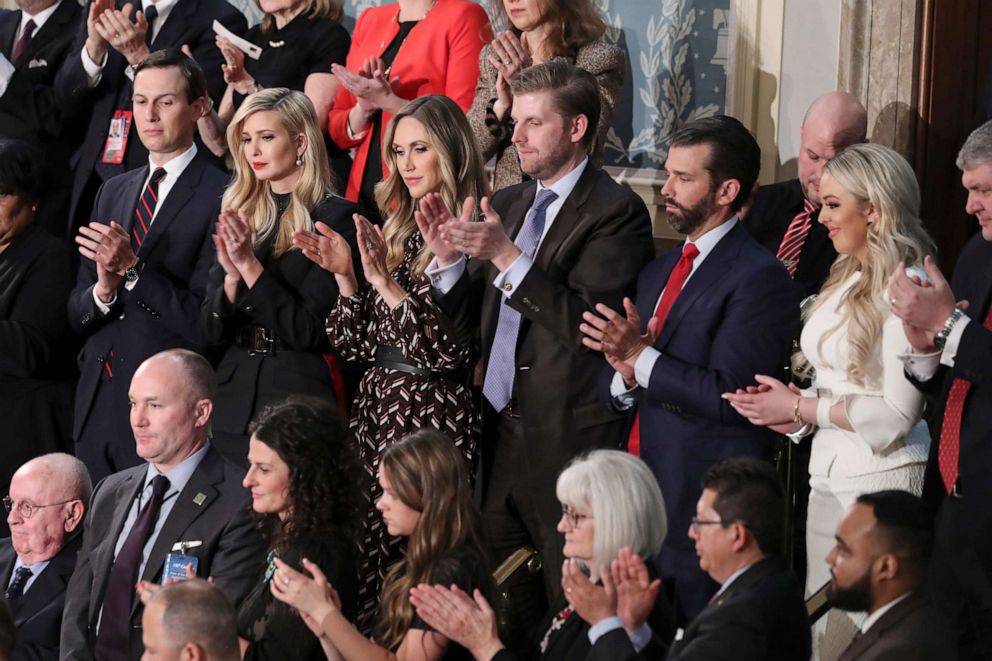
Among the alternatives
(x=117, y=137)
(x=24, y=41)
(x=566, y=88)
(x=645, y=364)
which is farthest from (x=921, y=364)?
(x=24, y=41)

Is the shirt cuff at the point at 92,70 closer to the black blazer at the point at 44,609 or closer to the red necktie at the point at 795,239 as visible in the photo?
the black blazer at the point at 44,609

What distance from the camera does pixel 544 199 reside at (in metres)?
4.36

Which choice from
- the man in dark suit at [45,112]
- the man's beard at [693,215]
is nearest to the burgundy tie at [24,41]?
the man in dark suit at [45,112]

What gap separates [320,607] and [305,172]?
5.65ft

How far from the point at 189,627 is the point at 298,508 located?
2.08 feet

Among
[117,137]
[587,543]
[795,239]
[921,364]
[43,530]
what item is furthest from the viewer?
[117,137]

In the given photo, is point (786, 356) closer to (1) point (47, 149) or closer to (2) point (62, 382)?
(2) point (62, 382)

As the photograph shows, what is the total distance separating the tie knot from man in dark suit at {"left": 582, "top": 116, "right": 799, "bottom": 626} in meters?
0.36

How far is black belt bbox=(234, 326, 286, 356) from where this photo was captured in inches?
191

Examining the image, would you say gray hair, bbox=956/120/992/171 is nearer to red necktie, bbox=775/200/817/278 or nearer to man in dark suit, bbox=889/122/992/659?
man in dark suit, bbox=889/122/992/659

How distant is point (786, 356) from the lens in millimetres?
4035

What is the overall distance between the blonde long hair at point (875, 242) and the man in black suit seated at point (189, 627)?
62.7 inches

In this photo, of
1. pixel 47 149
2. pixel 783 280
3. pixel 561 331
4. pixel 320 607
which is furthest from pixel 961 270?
pixel 47 149

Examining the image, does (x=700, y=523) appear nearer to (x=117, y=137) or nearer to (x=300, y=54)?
(x=300, y=54)
